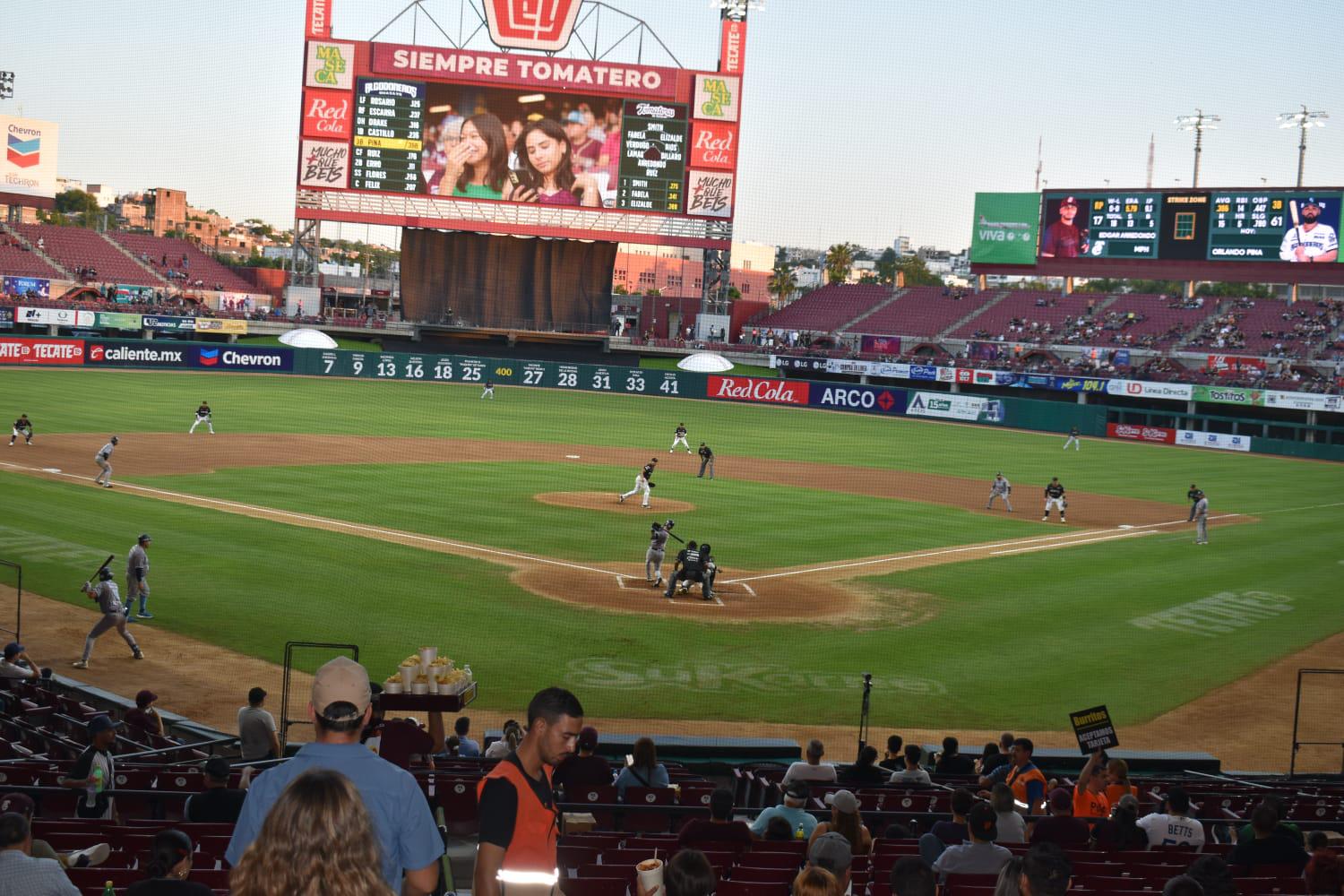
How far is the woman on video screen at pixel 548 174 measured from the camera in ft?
284

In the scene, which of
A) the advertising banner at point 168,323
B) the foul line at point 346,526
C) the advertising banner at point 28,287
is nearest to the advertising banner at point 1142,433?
the foul line at point 346,526

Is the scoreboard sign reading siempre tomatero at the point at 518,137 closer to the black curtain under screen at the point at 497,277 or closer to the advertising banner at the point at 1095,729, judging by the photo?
the black curtain under screen at the point at 497,277

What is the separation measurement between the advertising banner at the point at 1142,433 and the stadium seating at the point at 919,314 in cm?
2352

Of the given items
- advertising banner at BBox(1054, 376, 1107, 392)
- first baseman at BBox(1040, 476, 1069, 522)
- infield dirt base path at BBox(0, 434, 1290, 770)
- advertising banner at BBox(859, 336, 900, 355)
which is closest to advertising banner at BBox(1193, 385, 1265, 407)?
advertising banner at BBox(1054, 376, 1107, 392)

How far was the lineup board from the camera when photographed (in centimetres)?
8650

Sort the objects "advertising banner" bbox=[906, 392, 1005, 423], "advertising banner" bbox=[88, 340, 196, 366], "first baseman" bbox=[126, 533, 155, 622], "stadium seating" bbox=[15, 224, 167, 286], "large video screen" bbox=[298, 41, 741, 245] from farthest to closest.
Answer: "stadium seating" bbox=[15, 224, 167, 286], "large video screen" bbox=[298, 41, 741, 245], "advertising banner" bbox=[906, 392, 1005, 423], "advertising banner" bbox=[88, 340, 196, 366], "first baseman" bbox=[126, 533, 155, 622]

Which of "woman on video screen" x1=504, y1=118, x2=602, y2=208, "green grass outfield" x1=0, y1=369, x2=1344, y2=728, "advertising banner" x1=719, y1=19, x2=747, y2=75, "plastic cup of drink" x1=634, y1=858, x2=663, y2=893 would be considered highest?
"advertising banner" x1=719, y1=19, x2=747, y2=75

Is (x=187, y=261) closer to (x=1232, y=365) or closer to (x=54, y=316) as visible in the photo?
(x=54, y=316)

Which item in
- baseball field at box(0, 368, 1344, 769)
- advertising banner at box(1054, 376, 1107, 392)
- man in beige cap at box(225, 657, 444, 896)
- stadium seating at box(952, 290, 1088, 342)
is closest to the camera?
man in beige cap at box(225, 657, 444, 896)

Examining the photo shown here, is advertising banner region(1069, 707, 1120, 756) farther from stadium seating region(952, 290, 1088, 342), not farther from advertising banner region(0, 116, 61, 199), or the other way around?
advertising banner region(0, 116, 61, 199)

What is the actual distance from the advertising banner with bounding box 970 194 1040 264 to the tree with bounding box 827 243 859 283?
2069 inches

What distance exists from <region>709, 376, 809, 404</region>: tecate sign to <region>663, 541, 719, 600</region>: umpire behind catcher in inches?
2308

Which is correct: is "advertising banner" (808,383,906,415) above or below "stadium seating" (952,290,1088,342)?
below

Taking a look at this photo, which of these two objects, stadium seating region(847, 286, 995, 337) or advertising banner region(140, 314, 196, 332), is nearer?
advertising banner region(140, 314, 196, 332)
